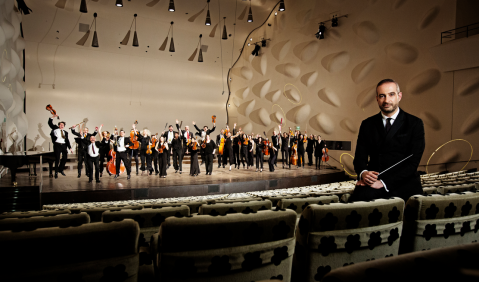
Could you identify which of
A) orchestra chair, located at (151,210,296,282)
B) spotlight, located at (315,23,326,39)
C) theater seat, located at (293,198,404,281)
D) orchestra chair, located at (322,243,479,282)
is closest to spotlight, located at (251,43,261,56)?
spotlight, located at (315,23,326,39)

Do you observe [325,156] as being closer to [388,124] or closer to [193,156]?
[193,156]

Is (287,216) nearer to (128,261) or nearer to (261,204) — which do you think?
(128,261)

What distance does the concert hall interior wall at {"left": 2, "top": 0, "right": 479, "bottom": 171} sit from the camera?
920 centimetres

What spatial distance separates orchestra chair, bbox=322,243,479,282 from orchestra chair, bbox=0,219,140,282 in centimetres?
73

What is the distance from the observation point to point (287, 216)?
3.89 ft

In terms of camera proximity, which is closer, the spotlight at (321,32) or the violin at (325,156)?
the violin at (325,156)

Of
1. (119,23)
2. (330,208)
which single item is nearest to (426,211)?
(330,208)

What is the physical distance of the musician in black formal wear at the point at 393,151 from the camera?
1.88 metres

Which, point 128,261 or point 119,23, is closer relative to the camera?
point 128,261

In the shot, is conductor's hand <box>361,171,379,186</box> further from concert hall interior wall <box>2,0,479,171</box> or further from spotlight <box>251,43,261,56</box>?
spotlight <box>251,43,261,56</box>

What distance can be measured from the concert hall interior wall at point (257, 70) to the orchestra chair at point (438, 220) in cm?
870

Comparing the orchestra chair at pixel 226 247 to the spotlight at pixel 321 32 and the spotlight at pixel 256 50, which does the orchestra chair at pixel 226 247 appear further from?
the spotlight at pixel 256 50

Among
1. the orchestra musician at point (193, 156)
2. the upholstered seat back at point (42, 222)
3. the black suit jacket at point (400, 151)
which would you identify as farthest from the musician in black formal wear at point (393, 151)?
the orchestra musician at point (193, 156)

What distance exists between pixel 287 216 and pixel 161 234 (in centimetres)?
54
